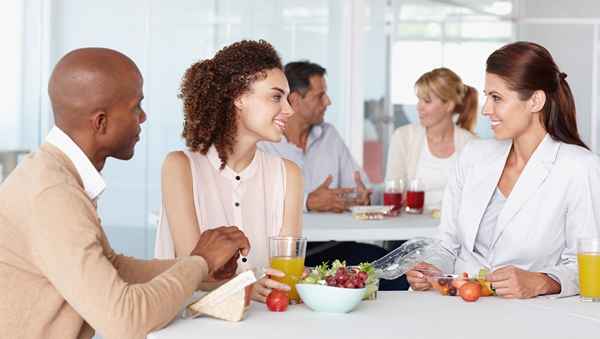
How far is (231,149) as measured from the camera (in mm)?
3016

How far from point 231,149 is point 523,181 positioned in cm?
86

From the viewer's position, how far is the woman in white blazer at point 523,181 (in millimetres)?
2908

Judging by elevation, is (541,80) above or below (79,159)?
above

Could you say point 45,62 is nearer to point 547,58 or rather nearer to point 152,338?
point 547,58

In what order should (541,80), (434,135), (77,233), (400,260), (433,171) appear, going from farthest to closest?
(434,135) < (433,171) < (541,80) < (400,260) < (77,233)

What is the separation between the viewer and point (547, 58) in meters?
3.02

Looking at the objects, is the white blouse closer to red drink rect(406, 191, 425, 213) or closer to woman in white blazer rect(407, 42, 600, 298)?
red drink rect(406, 191, 425, 213)

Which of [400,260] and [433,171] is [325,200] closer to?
[433,171]

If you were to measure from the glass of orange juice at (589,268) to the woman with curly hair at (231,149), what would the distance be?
3.01 feet

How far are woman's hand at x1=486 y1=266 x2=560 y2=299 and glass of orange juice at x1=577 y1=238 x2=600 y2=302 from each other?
0.10 meters

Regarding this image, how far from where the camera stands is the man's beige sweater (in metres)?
1.91

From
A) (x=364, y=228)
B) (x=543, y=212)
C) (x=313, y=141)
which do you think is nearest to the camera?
(x=543, y=212)

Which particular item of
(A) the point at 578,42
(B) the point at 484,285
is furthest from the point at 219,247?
(A) the point at 578,42

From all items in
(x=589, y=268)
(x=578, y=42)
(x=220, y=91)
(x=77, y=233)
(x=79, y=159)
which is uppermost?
(x=578, y=42)
